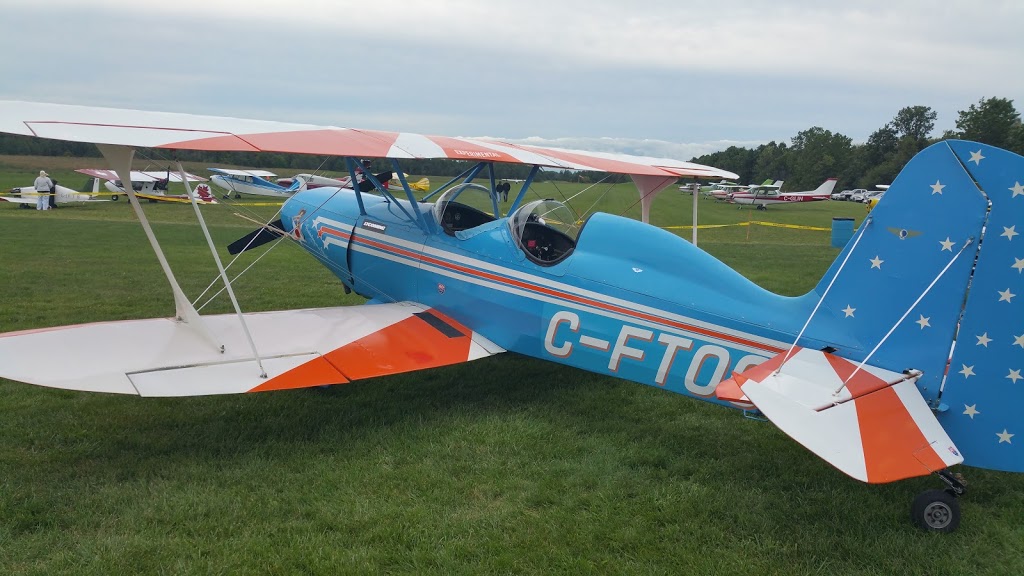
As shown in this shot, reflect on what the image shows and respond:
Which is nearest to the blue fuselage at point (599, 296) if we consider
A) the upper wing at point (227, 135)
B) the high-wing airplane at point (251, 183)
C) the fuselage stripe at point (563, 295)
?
the fuselage stripe at point (563, 295)

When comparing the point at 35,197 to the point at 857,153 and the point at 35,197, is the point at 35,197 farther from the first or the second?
the point at 857,153

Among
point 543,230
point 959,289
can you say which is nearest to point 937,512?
→ point 959,289

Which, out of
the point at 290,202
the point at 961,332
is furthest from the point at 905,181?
the point at 290,202

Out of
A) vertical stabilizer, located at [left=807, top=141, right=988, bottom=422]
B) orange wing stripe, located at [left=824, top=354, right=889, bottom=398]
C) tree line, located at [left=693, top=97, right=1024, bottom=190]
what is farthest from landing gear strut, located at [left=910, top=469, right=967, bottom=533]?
tree line, located at [left=693, top=97, right=1024, bottom=190]

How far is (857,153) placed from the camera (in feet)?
249

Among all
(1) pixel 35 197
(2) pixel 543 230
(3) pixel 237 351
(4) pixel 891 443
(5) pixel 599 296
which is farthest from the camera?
(1) pixel 35 197

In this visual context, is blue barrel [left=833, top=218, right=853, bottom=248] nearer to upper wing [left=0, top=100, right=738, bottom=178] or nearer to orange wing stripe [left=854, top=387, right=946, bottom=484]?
upper wing [left=0, top=100, right=738, bottom=178]

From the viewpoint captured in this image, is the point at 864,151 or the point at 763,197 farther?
the point at 864,151

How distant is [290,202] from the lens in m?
7.62

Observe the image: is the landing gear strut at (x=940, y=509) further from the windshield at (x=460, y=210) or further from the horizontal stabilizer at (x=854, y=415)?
the windshield at (x=460, y=210)

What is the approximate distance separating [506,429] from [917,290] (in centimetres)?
278

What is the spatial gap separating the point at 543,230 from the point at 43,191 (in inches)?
1007

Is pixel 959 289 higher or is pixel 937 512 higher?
pixel 959 289

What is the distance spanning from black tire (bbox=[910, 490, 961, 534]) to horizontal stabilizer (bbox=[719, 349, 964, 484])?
24.6 inches
